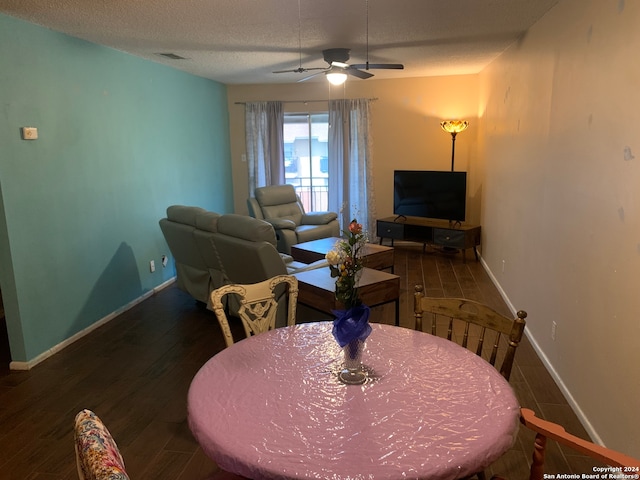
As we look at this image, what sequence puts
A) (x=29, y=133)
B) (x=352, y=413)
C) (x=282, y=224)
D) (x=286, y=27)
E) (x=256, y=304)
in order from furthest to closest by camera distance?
(x=282, y=224), (x=286, y=27), (x=29, y=133), (x=256, y=304), (x=352, y=413)

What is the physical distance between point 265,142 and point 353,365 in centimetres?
597

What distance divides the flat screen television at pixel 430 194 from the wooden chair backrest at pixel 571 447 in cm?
499

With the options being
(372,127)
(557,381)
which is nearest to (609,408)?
(557,381)

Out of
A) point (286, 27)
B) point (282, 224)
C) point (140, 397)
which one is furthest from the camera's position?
point (282, 224)

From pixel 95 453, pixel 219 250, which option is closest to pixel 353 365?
pixel 95 453

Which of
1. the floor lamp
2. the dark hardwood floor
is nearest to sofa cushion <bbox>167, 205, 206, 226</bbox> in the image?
the dark hardwood floor

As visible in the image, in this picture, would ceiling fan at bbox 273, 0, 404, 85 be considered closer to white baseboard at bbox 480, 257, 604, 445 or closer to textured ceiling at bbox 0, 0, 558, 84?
textured ceiling at bbox 0, 0, 558, 84

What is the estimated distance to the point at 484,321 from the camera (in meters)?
1.93

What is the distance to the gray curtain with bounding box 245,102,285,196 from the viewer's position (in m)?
7.11

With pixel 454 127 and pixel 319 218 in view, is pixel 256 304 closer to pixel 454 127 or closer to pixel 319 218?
pixel 319 218

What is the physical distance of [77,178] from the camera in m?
3.87

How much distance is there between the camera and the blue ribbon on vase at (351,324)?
60.2 inches

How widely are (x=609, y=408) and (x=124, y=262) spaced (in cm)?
403

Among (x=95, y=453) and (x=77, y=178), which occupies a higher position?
(x=77, y=178)
